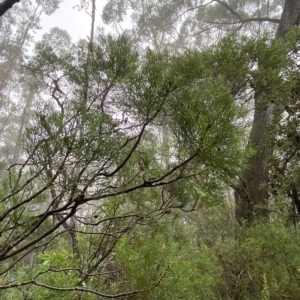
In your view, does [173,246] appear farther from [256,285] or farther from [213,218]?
[213,218]

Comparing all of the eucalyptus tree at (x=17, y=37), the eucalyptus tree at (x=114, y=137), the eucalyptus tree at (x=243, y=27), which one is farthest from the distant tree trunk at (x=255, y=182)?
the eucalyptus tree at (x=17, y=37)

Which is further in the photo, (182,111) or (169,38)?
(169,38)

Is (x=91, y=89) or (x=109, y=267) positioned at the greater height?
(x=91, y=89)

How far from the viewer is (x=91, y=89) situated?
1510 millimetres

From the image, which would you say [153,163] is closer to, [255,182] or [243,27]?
[255,182]

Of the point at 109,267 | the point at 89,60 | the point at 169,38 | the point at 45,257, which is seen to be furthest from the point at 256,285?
the point at 169,38

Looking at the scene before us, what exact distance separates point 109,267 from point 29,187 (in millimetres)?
1313

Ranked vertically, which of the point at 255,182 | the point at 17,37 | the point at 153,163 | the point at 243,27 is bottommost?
the point at 153,163

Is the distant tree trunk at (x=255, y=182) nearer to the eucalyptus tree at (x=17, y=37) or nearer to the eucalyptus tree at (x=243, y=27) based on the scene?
the eucalyptus tree at (x=243, y=27)

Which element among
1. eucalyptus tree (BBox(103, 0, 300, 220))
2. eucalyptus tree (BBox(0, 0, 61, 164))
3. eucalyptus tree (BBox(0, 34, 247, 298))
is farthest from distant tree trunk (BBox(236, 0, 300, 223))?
eucalyptus tree (BBox(0, 0, 61, 164))

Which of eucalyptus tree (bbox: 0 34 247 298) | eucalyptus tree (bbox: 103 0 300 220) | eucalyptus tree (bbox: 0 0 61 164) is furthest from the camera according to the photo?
eucalyptus tree (bbox: 0 0 61 164)

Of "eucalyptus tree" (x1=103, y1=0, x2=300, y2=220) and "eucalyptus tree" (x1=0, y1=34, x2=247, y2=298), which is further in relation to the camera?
"eucalyptus tree" (x1=103, y1=0, x2=300, y2=220)

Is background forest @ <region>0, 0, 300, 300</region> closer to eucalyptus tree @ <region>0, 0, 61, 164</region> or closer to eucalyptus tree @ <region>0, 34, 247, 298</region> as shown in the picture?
eucalyptus tree @ <region>0, 34, 247, 298</region>

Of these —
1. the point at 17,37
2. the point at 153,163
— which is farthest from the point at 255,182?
the point at 17,37
